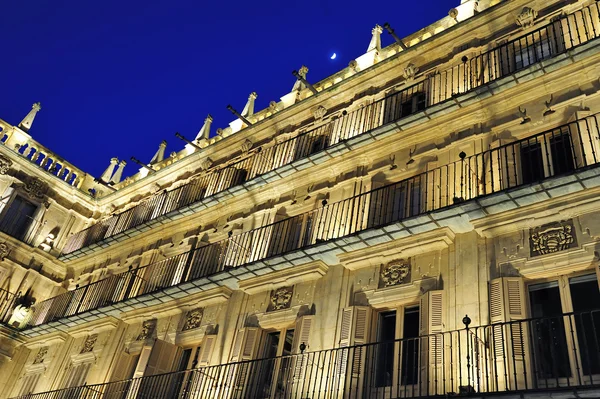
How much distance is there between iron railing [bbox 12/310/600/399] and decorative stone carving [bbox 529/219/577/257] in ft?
3.99

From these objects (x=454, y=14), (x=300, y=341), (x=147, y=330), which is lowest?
(x=300, y=341)

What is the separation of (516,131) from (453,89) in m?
2.25

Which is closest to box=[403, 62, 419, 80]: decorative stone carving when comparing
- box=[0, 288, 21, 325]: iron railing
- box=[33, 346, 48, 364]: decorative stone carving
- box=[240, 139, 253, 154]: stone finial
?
box=[240, 139, 253, 154]: stone finial

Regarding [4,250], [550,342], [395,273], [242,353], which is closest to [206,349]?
[242,353]

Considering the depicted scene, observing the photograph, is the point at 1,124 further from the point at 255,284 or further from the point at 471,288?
the point at 471,288

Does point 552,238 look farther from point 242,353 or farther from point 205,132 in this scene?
point 205,132

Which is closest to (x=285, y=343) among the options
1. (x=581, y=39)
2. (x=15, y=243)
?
(x=581, y=39)

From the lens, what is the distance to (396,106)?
14359 millimetres

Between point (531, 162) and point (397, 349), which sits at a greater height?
point (531, 162)

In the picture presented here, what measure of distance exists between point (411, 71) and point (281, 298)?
6992mm

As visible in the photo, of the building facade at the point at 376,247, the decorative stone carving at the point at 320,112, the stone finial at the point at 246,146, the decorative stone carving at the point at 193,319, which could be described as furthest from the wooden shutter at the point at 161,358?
the decorative stone carving at the point at 320,112

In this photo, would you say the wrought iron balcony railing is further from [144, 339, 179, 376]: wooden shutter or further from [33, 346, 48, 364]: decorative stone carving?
[33, 346, 48, 364]: decorative stone carving

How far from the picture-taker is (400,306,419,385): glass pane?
9.76m

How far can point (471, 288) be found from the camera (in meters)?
9.83
